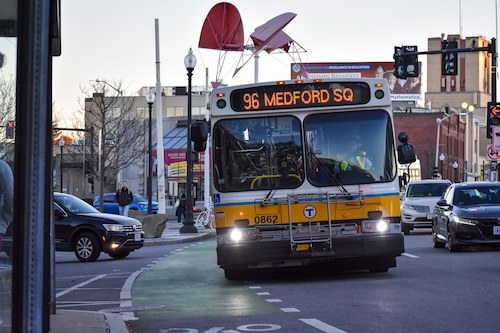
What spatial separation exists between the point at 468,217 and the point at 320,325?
12510 millimetres

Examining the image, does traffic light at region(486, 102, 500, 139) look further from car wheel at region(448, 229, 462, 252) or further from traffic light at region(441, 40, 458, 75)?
car wheel at region(448, 229, 462, 252)

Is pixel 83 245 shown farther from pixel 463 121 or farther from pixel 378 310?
pixel 463 121

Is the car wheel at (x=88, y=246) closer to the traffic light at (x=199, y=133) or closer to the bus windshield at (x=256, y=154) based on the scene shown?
the bus windshield at (x=256, y=154)

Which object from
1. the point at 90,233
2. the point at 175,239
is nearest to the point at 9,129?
the point at 90,233

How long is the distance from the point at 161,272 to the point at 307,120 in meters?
5.39

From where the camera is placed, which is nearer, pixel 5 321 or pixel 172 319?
pixel 5 321

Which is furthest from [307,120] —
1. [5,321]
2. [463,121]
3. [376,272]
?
[463,121]

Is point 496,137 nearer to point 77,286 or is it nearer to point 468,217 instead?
point 468,217

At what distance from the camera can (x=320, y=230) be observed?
16.1m

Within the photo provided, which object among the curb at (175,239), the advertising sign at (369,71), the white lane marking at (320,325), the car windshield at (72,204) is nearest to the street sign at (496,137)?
the curb at (175,239)

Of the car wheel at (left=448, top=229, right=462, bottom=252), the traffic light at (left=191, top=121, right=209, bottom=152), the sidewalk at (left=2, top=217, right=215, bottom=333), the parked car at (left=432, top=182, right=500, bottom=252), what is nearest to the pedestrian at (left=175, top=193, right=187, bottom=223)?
the parked car at (left=432, top=182, right=500, bottom=252)

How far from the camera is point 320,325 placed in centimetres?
1050

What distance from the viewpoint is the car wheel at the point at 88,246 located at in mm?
25234

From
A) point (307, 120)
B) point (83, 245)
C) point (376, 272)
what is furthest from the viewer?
point (83, 245)
